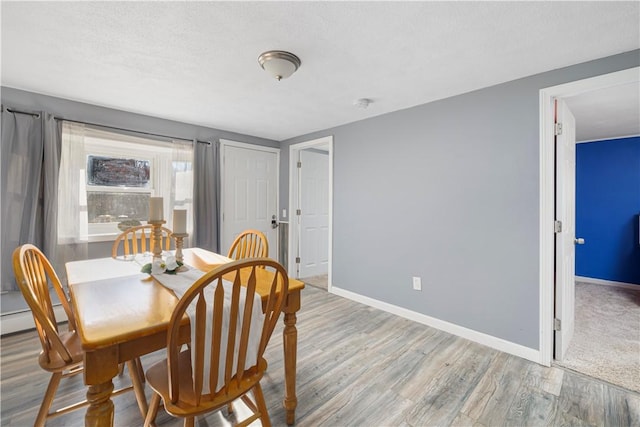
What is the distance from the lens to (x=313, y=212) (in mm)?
4438

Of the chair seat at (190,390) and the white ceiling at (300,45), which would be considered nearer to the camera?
the chair seat at (190,390)

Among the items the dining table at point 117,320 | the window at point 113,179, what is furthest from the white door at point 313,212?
the dining table at point 117,320

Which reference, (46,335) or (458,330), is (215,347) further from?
(458,330)

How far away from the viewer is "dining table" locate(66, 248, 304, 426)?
93cm

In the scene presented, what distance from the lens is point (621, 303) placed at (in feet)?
10.8

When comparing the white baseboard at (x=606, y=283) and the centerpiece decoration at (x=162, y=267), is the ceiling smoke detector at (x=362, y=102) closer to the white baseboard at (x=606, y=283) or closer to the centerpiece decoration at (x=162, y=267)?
the centerpiece decoration at (x=162, y=267)

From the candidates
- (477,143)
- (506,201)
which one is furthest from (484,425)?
(477,143)

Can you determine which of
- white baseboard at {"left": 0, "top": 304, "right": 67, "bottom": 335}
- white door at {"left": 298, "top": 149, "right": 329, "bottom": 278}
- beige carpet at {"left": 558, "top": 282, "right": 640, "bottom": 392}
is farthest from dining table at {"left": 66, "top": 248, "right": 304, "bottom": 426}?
white door at {"left": 298, "top": 149, "right": 329, "bottom": 278}

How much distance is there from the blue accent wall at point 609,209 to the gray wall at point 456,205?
3078 millimetres

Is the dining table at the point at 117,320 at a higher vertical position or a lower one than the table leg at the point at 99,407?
higher

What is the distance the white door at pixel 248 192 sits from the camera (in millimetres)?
3863

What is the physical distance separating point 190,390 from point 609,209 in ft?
18.3

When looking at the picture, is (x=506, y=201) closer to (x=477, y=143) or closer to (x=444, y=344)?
(x=477, y=143)

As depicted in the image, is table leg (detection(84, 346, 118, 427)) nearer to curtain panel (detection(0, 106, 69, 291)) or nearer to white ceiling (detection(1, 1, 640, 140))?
white ceiling (detection(1, 1, 640, 140))
